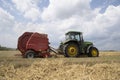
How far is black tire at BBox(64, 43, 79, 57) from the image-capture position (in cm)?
1947

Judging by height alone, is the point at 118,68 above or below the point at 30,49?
below

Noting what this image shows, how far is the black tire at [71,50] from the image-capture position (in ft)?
63.9

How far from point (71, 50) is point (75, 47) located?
43 centimetres

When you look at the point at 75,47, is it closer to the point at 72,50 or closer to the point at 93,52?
the point at 72,50

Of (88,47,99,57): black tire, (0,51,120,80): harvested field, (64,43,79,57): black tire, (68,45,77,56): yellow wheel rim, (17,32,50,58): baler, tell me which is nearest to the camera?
(0,51,120,80): harvested field

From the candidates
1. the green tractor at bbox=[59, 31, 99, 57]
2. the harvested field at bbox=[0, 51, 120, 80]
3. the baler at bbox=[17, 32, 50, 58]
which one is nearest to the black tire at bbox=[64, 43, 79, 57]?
the green tractor at bbox=[59, 31, 99, 57]

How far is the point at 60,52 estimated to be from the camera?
67.1 ft

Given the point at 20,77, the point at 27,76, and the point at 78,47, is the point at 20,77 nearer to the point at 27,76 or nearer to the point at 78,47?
the point at 27,76

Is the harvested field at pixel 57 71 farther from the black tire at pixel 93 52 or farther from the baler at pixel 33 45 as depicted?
the black tire at pixel 93 52

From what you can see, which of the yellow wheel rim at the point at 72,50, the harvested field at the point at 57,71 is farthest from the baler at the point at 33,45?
the harvested field at the point at 57,71

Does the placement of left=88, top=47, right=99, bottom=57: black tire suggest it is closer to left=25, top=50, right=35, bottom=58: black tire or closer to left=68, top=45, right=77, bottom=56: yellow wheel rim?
left=68, top=45, right=77, bottom=56: yellow wheel rim

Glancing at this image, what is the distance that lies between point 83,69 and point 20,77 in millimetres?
3242

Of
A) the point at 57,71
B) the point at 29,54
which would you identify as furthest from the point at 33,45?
the point at 57,71

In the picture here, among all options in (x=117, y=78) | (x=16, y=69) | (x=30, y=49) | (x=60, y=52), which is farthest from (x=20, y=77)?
(x=60, y=52)
